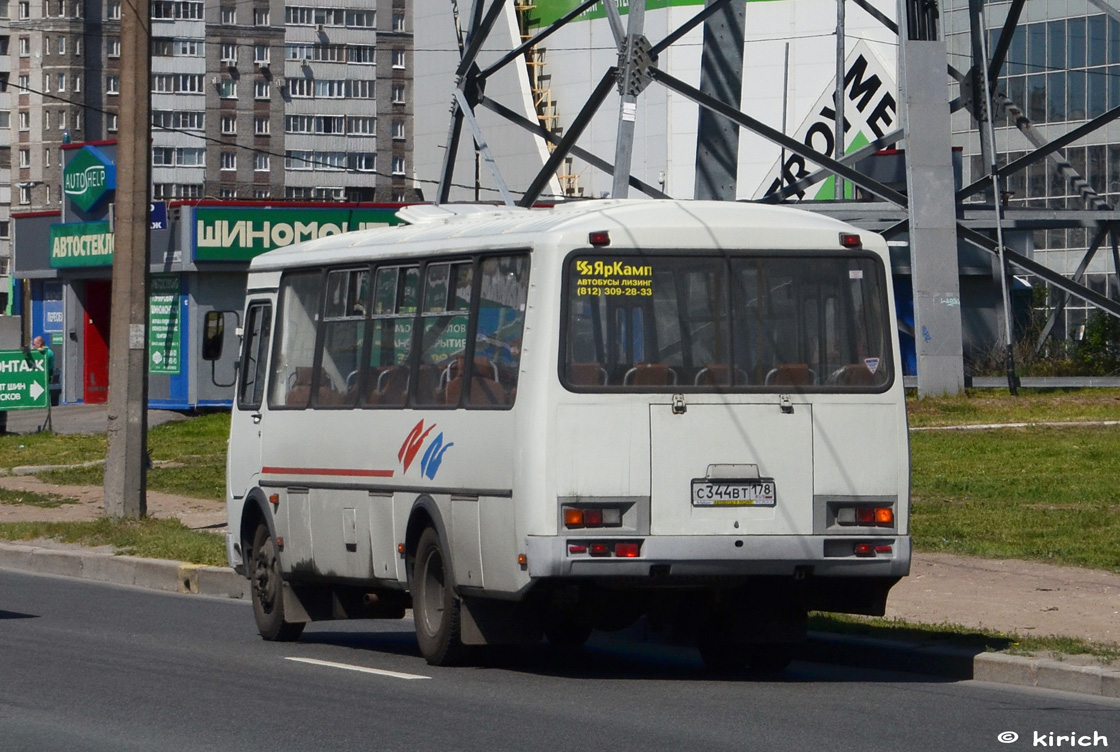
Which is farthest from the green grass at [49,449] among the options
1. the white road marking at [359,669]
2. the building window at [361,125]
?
the building window at [361,125]

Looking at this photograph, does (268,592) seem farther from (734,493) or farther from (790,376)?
(790,376)

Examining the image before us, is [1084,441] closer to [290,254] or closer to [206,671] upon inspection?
[290,254]

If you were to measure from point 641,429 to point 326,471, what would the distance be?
2.86 meters

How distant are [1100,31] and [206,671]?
6725cm

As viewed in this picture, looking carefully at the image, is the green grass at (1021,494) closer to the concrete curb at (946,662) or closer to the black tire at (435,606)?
the concrete curb at (946,662)

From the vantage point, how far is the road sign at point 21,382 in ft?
118

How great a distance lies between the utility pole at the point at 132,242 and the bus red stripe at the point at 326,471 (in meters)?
6.73

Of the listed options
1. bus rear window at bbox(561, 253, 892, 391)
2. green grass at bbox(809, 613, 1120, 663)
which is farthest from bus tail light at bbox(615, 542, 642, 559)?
green grass at bbox(809, 613, 1120, 663)

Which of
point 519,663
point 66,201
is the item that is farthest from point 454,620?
point 66,201

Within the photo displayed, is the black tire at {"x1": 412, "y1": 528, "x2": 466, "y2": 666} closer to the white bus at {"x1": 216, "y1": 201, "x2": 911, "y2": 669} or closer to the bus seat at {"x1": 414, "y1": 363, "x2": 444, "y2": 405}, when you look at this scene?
the white bus at {"x1": 216, "y1": 201, "x2": 911, "y2": 669}

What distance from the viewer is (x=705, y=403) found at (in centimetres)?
1043

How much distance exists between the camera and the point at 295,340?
13.1 m

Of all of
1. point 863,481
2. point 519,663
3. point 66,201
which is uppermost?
point 66,201

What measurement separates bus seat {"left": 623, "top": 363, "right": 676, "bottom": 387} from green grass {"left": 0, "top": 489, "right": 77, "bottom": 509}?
14.9 m
